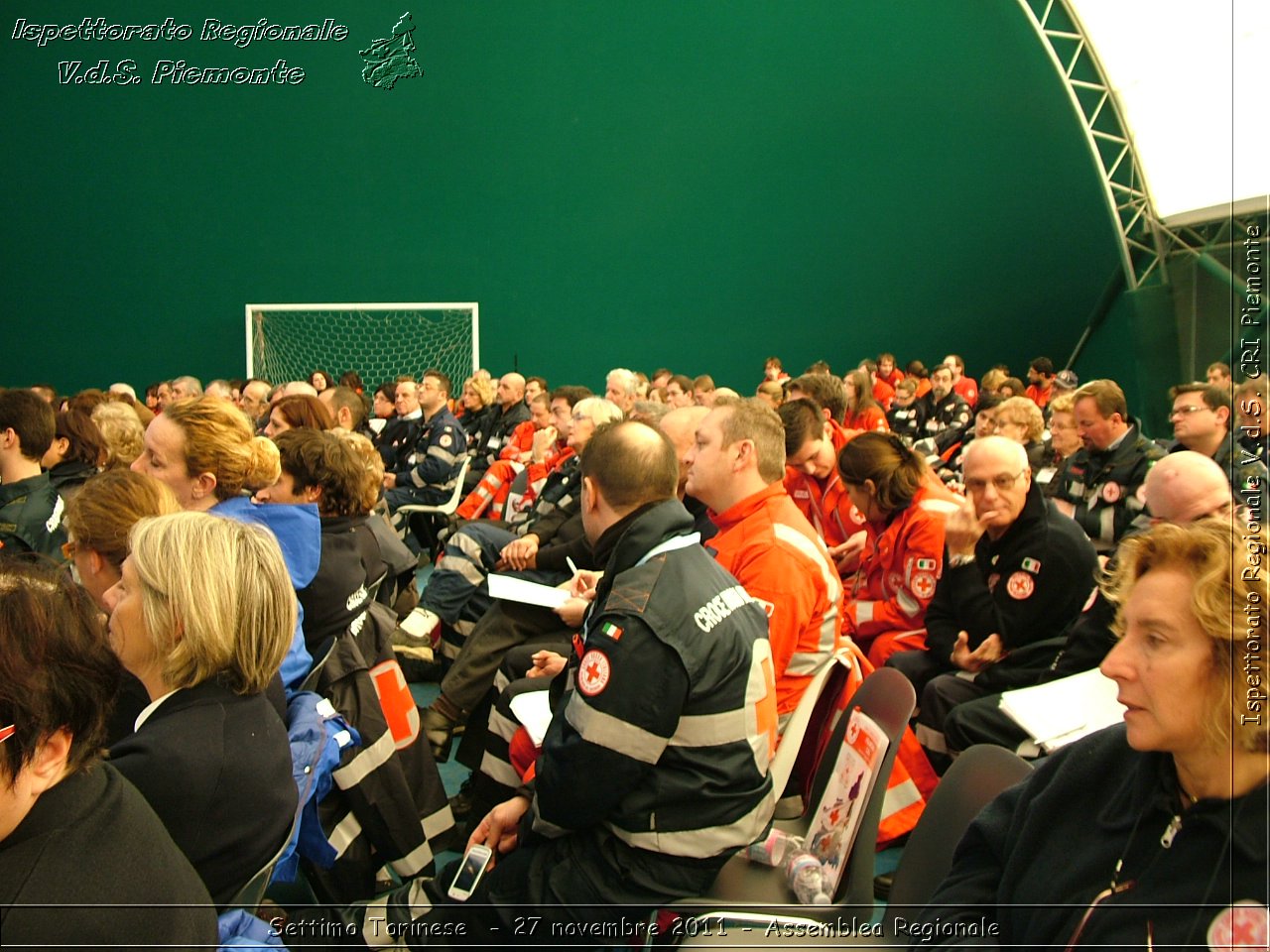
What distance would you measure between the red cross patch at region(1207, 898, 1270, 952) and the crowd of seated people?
0.13m

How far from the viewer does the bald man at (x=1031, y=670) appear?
243 cm

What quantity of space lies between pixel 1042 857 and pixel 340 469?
2.32m

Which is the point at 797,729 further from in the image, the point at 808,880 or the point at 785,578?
the point at 785,578

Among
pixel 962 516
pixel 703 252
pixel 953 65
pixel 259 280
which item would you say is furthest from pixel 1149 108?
pixel 259 280

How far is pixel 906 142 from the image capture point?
1360 centimetres

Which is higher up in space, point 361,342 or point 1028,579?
point 1028,579

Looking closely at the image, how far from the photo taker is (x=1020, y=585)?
3.10 metres

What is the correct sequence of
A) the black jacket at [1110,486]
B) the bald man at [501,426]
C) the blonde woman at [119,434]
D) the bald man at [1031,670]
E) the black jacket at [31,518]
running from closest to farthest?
1. the bald man at [1031,670]
2. the black jacket at [31,518]
3. the black jacket at [1110,486]
4. the blonde woman at [119,434]
5. the bald man at [501,426]

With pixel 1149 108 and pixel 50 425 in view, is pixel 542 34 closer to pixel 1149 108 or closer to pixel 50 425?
pixel 1149 108

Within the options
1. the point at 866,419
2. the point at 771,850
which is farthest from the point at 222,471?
the point at 866,419

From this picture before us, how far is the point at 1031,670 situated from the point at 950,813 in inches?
58.3

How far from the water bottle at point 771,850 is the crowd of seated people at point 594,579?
17 centimetres

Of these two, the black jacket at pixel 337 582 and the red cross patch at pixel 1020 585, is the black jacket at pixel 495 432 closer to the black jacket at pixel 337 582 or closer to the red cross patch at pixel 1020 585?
the black jacket at pixel 337 582

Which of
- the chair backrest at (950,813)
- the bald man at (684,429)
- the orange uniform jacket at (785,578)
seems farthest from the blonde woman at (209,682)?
the bald man at (684,429)
